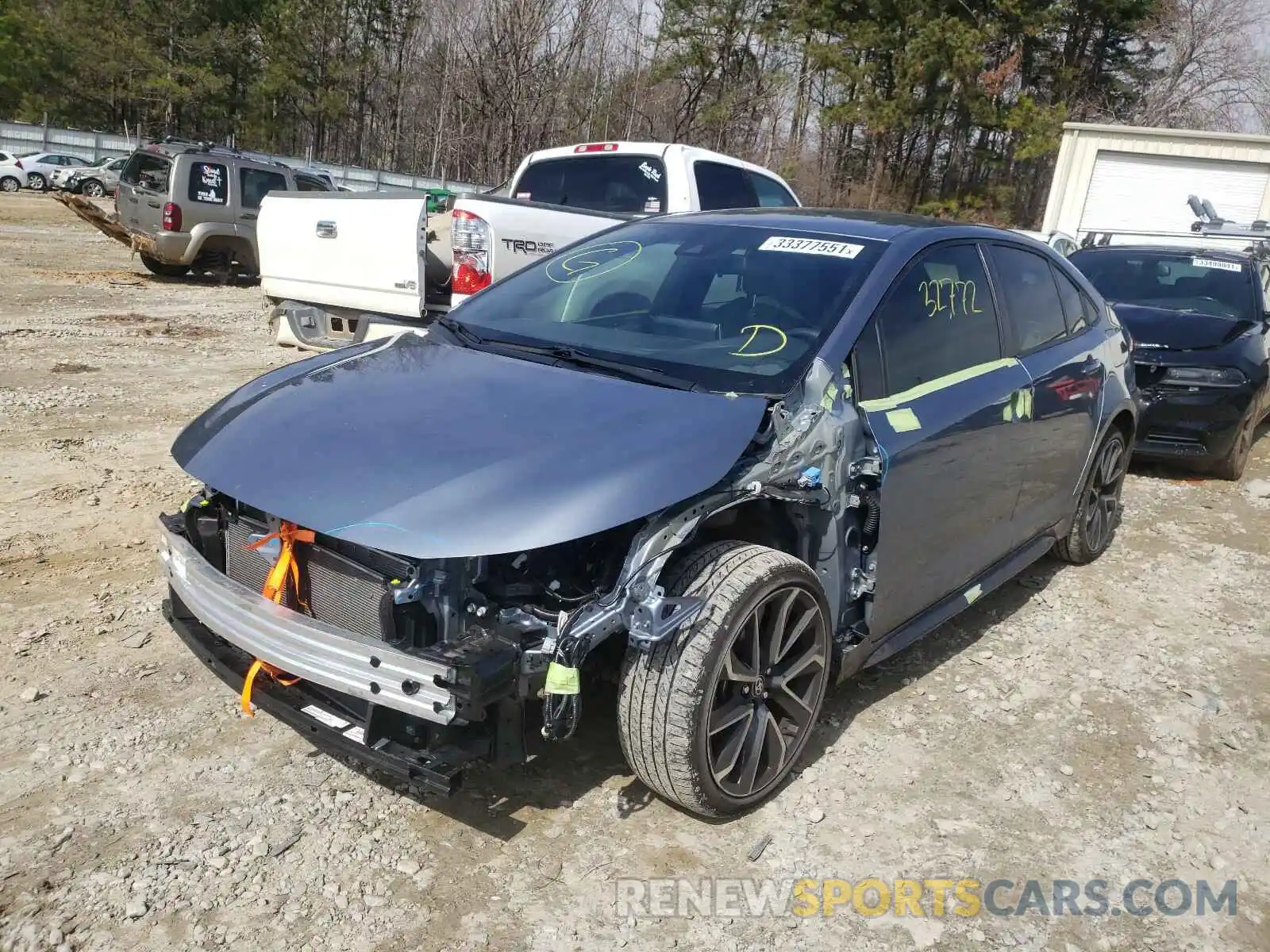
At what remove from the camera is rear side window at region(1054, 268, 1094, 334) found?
4562 mm

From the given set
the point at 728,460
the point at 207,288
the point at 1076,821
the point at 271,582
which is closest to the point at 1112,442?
the point at 1076,821

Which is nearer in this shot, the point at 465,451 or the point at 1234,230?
the point at 465,451

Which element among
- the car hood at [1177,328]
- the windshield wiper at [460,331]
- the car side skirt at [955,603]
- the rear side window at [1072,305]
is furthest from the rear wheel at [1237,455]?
the windshield wiper at [460,331]

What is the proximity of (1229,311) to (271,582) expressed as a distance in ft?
25.3

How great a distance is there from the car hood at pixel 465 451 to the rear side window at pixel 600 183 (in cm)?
472

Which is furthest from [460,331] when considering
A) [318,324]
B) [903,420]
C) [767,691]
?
[318,324]

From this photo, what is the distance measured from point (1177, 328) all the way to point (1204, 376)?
0.56 meters

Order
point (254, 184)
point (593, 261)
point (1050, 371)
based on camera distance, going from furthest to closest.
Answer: point (254, 184), point (1050, 371), point (593, 261)

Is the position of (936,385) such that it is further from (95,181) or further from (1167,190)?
(95,181)

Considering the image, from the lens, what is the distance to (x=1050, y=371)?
13.6 ft

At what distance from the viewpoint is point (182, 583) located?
9.53ft

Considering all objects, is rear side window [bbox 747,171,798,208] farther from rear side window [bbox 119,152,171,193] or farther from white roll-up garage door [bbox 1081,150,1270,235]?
white roll-up garage door [bbox 1081,150,1270,235]

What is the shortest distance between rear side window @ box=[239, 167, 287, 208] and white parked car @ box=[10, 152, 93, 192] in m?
22.5

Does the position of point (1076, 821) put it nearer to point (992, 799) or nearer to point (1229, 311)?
point (992, 799)
